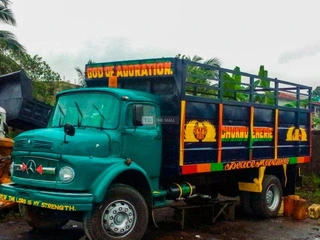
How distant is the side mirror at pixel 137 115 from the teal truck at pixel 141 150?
15 mm

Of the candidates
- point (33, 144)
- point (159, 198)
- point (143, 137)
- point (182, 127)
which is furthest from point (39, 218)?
point (182, 127)

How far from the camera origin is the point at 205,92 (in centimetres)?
899

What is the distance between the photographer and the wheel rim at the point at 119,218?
6.04 metres

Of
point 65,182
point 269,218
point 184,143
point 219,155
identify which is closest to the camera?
point 65,182

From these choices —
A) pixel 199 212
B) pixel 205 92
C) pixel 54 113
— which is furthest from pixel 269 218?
pixel 54 113

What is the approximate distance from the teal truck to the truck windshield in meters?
0.02

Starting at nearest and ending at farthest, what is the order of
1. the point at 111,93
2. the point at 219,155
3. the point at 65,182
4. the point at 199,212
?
the point at 65,182, the point at 111,93, the point at 219,155, the point at 199,212

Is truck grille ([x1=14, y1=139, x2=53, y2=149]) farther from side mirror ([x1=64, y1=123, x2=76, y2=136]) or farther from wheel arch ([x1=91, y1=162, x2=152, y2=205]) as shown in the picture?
wheel arch ([x1=91, y1=162, x2=152, y2=205])

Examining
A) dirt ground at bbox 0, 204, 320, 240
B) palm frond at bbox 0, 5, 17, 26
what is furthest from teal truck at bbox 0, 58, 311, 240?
palm frond at bbox 0, 5, 17, 26

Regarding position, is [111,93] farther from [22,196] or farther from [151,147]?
[22,196]

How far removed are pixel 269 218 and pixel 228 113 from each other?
2733 mm

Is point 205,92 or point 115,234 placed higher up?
point 205,92

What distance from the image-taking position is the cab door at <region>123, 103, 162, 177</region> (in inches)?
259

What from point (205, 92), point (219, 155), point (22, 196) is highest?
point (205, 92)
